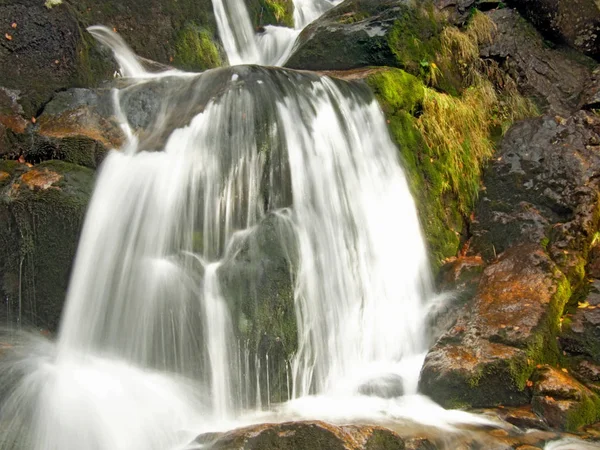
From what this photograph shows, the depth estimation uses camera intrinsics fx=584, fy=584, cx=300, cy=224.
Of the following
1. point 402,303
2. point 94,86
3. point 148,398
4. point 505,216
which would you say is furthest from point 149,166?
point 505,216

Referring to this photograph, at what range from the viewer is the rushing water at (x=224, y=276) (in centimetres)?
420

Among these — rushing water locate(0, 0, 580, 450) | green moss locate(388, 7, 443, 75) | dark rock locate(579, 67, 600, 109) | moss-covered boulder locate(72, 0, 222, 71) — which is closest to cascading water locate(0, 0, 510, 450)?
rushing water locate(0, 0, 580, 450)

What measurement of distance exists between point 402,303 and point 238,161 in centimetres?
220

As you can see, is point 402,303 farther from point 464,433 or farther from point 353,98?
point 353,98

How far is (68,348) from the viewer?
4762 millimetres

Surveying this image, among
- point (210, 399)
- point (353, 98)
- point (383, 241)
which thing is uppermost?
point (353, 98)

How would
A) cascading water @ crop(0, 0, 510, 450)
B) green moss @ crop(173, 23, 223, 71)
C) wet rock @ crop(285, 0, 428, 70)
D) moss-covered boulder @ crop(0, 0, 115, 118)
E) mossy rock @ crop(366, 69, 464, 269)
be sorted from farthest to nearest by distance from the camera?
1. green moss @ crop(173, 23, 223, 71)
2. wet rock @ crop(285, 0, 428, 70)
3. mossy rock @ crop(366, 69, 464, 269)
4. moss-covered boulder @ crop(0, 0, 115, 118)
5. cascading water @ crop(0, 0, 510, 450)

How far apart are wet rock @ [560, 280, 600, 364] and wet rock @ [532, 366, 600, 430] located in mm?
485

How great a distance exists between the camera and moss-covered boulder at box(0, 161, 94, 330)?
503 cm

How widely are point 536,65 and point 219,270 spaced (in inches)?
266

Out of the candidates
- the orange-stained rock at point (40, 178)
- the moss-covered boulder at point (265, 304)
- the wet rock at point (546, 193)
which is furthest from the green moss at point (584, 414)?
the orange-stained rock at point (40, 178)

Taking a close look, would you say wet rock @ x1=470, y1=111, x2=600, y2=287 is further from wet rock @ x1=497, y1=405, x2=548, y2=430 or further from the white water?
the white water

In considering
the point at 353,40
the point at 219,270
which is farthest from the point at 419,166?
the point at 219,270

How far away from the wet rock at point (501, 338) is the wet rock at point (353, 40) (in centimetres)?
345
